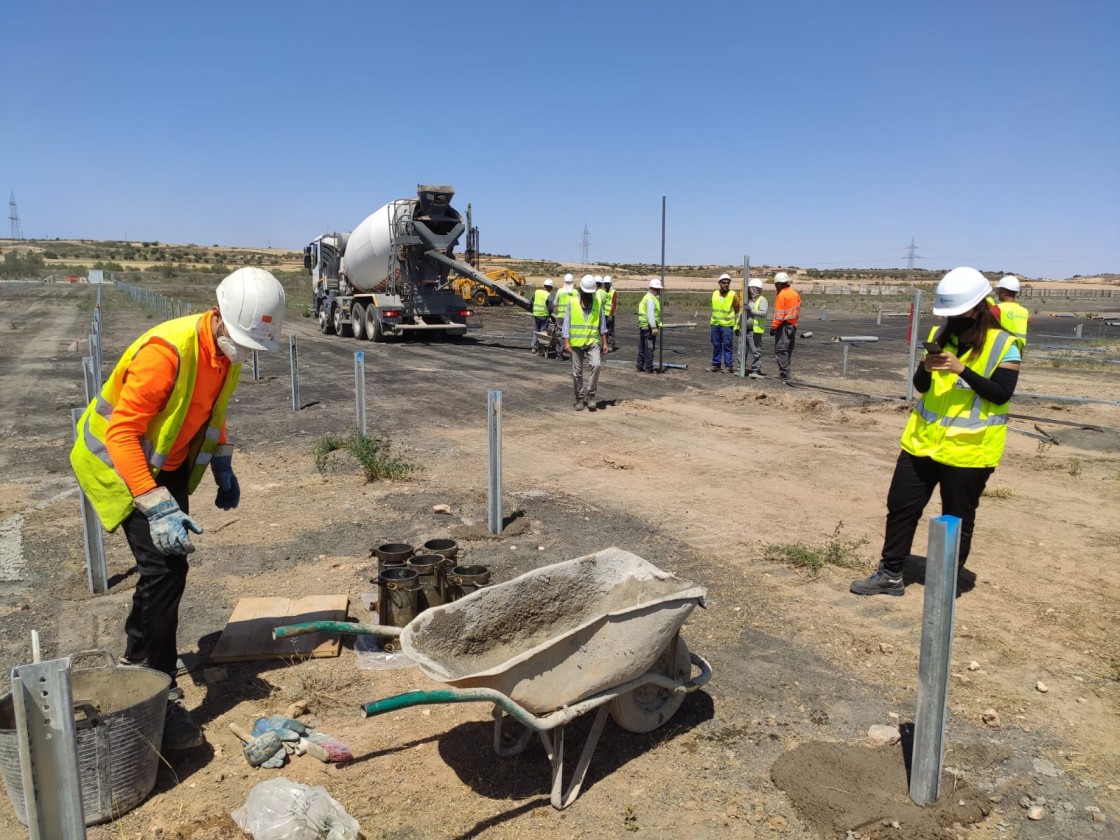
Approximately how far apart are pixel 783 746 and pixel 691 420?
8.30 meters

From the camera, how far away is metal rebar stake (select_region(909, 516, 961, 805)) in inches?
116

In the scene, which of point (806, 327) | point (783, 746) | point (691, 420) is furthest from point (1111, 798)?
point (806, 327)

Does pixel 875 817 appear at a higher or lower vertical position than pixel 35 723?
lower

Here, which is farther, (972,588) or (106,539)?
(106,539)

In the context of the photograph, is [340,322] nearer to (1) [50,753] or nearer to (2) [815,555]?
(2) [815,555]

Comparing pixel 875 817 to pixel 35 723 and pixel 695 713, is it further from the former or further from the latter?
pixel 35 723

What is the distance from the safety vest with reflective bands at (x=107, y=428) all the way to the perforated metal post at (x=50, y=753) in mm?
1465

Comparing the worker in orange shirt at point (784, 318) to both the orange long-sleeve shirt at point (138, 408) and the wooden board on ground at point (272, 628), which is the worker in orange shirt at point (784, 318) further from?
the orange long-sleeve shirt at point (138, 408)

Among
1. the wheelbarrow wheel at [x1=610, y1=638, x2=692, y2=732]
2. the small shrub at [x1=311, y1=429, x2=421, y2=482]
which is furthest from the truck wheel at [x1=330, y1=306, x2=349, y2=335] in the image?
the wheelbarrow wheel at [x1=610, y1=638, x2=692, y2=732]

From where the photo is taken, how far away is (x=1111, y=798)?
3357 millimetres

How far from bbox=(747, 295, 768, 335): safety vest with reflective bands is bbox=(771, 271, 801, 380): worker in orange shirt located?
27 centimetres

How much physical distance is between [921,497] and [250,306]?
3.98 metres

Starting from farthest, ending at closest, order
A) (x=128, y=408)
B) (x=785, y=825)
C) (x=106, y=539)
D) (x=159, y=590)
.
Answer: (x=106, y=539) → (x=159, y=590) → (x=128, y=408) → (x=785, y=825)

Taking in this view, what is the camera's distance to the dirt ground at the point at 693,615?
11.0ft
